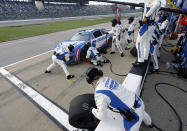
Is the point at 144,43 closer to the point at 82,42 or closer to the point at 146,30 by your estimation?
the point at 146,30

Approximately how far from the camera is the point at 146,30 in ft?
12.1

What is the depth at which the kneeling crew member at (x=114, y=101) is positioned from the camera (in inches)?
61.0

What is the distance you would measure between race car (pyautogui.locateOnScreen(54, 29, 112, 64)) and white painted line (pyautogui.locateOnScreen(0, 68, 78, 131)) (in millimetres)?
1666

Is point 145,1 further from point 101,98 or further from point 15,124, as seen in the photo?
point 15,124

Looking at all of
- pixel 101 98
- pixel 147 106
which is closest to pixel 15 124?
pixel 101 98

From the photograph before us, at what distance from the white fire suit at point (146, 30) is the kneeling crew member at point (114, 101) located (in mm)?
2450

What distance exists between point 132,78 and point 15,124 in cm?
283

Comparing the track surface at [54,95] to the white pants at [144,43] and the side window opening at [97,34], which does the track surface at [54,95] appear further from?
the side window opening at [97,34]

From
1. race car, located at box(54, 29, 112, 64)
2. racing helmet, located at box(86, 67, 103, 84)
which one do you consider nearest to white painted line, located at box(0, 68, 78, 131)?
racing helmet, located at box(86, 67, 103, 84)

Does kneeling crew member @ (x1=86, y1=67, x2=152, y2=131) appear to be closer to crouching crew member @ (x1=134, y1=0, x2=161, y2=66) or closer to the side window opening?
crouching crew member @ (x1=134, y1=0, x2=161, y2=66)

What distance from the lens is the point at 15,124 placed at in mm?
2523

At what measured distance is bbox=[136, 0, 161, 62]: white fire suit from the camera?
11.0 feet

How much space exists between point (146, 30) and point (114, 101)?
3.00 metres

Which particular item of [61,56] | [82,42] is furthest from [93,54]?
[61,56]
